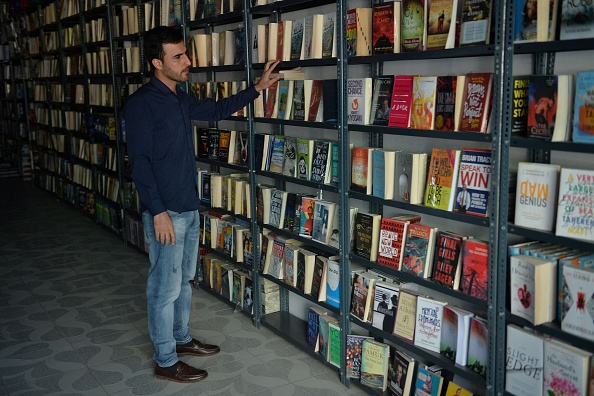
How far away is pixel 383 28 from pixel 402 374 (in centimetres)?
165

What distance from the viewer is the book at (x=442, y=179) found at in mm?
2463

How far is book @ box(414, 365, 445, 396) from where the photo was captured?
269 centimetres

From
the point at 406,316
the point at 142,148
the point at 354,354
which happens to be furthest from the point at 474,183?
the point at 142,148

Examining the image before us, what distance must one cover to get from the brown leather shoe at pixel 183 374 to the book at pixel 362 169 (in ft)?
4.34

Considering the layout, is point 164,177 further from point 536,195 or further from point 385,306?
point 536,195

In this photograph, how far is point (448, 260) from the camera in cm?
253

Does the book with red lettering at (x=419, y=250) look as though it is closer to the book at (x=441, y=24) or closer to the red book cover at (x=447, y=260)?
the red book cover at (x=447, y=260)

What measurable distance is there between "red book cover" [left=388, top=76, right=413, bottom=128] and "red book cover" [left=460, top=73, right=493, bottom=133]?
310 millimetres

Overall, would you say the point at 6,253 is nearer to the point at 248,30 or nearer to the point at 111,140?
the point at 111,140

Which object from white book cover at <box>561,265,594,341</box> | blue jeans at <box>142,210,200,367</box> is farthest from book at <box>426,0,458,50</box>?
blue jeans at <box>142,210,200,367</box>

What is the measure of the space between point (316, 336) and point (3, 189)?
26.4ft

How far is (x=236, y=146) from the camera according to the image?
4.11 metres

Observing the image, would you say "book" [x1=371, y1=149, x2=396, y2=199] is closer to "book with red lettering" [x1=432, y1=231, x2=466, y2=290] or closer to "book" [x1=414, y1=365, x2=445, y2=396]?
"book with red lettering" [x1=432, y1=231, x2=466, y2=290]

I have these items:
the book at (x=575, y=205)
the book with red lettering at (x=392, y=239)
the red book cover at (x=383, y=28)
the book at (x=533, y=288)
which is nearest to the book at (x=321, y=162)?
the book with red lettering at (x=392, y=239)
